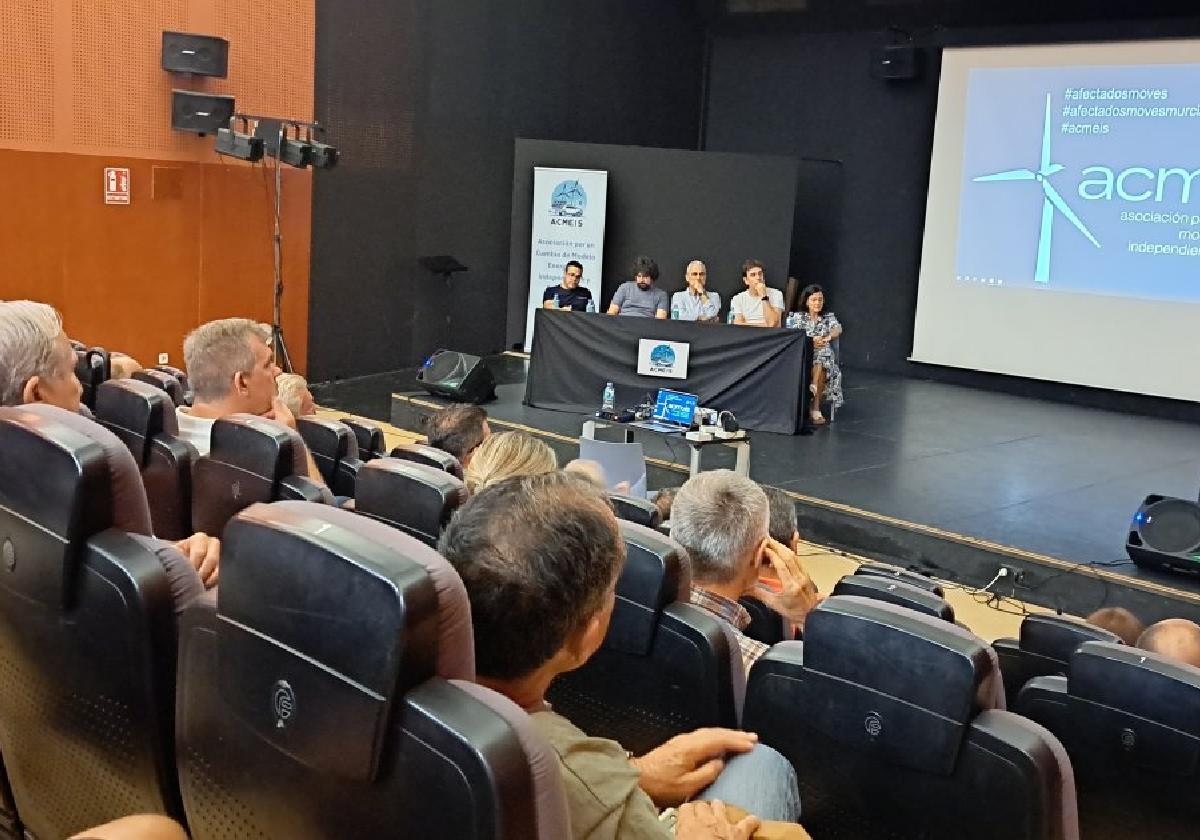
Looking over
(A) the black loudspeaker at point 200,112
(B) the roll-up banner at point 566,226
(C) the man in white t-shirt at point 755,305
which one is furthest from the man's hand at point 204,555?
(B) the roll-up banner at point 566,226

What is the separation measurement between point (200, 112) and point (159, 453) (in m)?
5.99

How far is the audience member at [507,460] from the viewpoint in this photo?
2.84 metres

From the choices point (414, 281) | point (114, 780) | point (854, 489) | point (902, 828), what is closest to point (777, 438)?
point (854, 489)

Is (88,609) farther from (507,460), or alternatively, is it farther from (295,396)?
(295,396)

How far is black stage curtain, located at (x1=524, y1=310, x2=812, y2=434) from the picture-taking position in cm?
823

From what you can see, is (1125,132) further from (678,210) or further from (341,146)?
(341,146)

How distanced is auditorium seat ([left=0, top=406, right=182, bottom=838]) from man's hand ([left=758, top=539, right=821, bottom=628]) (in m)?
1.60

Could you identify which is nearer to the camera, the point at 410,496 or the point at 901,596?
the point at 410,496

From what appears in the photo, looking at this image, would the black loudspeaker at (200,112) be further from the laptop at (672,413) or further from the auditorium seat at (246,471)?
the auditorium seat at (246,471)

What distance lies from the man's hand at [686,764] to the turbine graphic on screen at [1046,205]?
9.39 metres

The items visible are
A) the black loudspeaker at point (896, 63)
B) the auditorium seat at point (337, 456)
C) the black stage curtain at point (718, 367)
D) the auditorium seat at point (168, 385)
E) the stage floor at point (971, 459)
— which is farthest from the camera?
the black loudspeaker at point (896, 63)

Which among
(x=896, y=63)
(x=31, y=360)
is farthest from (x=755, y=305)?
(x=31, y=360)

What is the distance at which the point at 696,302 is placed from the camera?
9.61 metres

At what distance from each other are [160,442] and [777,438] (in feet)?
18.0
